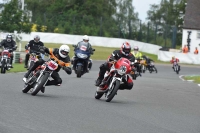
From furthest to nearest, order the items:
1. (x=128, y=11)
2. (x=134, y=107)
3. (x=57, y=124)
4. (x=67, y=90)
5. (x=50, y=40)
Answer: (x=128, y=11), (x=50, y=40), (x=67, y=90), (x=134, y=107), (x=57, y=124)

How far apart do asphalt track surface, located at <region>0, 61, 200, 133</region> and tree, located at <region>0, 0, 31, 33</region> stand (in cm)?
2863

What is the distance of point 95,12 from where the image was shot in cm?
9175

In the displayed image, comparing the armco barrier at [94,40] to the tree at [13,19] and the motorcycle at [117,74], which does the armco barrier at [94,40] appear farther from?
the motorcycle at [117,74]

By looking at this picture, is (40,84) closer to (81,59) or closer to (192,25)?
(81,59)

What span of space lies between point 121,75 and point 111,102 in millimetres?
718

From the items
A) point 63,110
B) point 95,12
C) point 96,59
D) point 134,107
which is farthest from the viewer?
point 95,12

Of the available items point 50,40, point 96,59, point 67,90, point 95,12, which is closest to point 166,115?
point 67,90

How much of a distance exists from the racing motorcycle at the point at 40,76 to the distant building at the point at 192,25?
187 ft

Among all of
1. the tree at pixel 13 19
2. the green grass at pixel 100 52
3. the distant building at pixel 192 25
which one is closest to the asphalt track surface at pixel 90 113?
the tree at pixel 13 19

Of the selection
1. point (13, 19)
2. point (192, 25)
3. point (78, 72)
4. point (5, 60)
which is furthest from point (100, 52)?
point (5, 60)

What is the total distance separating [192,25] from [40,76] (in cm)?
5963

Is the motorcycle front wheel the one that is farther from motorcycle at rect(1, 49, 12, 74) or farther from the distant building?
the distant building

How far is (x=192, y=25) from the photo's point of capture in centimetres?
7431

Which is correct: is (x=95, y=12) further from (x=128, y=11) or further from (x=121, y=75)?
(x=121, y=75)
